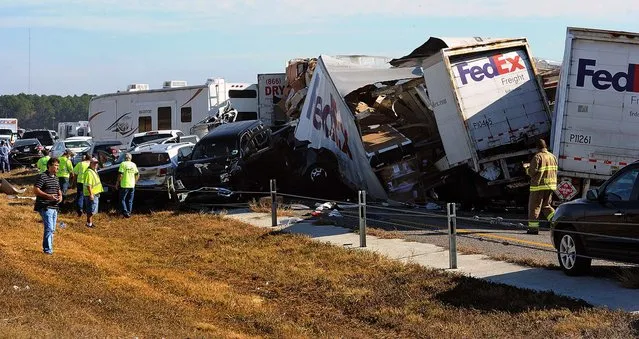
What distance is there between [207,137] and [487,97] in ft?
24.1

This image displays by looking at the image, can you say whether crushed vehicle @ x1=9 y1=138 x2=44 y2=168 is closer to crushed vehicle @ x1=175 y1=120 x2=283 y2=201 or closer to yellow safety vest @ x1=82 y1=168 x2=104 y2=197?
crushed vehicle @ x1=175 y1=120 x2=283 y2=201

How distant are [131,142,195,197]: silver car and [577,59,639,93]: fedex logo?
9.76 m

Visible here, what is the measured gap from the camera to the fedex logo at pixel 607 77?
15.8 meters

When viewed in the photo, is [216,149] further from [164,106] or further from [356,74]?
[164,106]

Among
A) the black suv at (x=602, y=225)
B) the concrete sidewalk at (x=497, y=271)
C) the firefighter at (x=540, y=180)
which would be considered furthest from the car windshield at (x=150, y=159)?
the black suv at (x=602, y=225)

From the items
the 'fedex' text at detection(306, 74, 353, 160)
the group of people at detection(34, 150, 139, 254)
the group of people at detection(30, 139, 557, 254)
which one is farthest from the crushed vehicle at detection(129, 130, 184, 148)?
the group of people at detection(30, 139, 557, 254)

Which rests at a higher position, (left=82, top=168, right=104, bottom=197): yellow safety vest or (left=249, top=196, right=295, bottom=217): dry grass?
(left=82, top=168, right=104, bottom=197): yellow safety vest

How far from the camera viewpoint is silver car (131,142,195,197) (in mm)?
21641

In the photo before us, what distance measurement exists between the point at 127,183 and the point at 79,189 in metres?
1.42

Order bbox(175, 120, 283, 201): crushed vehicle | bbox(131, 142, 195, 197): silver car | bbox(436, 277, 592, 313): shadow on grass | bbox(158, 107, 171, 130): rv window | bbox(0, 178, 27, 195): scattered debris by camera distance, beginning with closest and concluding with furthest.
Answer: bbox(436, 277, 592, 313): shadow on grass
bbox(175, 120, 283, 201): crushed vehicle
bbox(131, 142, 195, 197): silver car
bbox(0, 178, 27, 195): scattered debris
bbox(158, 107, 171, 130): rv window

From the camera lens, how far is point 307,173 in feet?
67.9

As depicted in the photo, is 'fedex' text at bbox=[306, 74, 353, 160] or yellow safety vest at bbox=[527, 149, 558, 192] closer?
yellow safety vest at bbox=[527, 149, 558, 192]

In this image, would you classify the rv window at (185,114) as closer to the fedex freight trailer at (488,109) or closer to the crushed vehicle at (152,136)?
the crushed vehicle at (152,136)

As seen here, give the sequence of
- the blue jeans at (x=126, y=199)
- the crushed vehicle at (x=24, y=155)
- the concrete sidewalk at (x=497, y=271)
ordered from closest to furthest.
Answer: the concrete sidewalk at (x=497, y=271) → the blue jeans at (x=126, y=199) → the crushed vehicle at (x=24, y=155)
